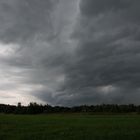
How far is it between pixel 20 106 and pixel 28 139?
16224cm

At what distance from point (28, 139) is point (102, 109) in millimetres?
150303

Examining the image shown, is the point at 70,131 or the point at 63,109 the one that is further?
the point at 63,109

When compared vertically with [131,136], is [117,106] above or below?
above

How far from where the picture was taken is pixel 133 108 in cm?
16962

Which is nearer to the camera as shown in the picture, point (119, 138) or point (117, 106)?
point (119, 138)

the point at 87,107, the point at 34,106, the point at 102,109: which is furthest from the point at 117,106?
the point at 34,106

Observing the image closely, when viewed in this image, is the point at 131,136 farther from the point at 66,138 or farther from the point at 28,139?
the point at 28,139

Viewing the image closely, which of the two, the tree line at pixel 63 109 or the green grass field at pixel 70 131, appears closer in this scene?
the green grass field at pixel 70 131

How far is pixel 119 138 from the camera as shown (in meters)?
27.1

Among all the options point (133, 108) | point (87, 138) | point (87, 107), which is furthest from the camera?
point (87, 107)

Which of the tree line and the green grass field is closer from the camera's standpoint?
the green grass field

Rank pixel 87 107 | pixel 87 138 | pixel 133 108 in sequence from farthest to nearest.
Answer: pixel 87 107 < pixel 133 108 < pixel 87 138

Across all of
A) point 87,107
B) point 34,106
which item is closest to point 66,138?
point 34,106

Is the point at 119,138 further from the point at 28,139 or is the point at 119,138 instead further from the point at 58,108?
the point at 58,108
